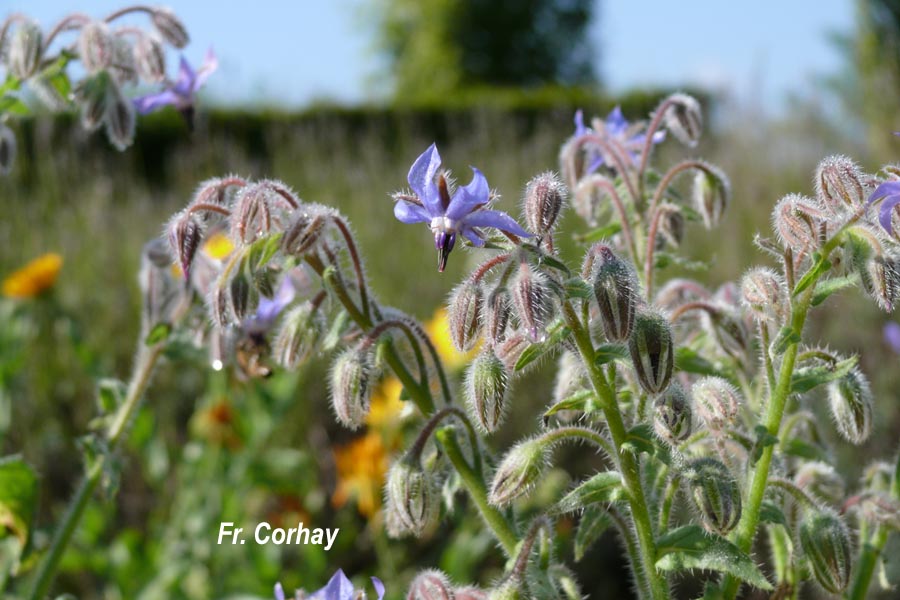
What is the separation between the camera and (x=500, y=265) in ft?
3.20

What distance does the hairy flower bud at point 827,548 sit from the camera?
1.03 m

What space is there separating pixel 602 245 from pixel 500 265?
10cm

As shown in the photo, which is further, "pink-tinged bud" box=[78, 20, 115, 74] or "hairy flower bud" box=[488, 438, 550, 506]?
"pink-tinged bud" box=[78, 20, 115, 74]

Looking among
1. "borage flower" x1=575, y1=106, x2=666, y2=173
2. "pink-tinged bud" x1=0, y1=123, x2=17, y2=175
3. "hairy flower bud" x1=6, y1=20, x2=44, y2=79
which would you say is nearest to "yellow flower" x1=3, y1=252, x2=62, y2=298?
"pink-tinged bud" x1=0, y1=123, x2=17, y2=175

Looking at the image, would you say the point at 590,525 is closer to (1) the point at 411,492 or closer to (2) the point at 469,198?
(1) the point at 411,492

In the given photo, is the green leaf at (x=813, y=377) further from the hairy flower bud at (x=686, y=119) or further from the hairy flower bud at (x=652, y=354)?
the hairy flower bud at (x=686, y=119)

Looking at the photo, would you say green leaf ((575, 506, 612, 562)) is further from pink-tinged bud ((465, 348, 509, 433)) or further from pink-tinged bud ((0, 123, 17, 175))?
pink-tinged bud ((0, 123, 17, 175))

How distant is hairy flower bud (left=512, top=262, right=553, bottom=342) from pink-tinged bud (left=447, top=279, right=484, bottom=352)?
6 cm

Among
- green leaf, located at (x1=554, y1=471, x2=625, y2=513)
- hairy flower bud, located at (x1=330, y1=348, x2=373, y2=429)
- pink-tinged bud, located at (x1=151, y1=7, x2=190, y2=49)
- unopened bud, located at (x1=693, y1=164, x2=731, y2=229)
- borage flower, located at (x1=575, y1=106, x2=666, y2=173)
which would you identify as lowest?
Answer: green leaf, located at (x1=554, y1=471, x2=625, y2=513)

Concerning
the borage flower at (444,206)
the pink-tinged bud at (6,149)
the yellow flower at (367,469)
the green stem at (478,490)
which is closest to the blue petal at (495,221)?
the borage flower at (444,206)

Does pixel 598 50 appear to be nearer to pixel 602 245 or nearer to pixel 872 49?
pixel 872 49

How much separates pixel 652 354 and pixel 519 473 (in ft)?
0.55

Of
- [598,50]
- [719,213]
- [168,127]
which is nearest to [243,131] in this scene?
[168,127]

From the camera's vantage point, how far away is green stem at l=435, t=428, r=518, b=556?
1.04 m
